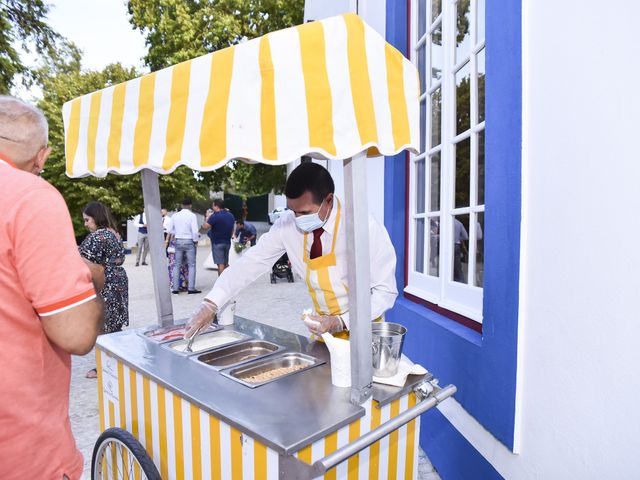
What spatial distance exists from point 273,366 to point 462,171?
1758 mm

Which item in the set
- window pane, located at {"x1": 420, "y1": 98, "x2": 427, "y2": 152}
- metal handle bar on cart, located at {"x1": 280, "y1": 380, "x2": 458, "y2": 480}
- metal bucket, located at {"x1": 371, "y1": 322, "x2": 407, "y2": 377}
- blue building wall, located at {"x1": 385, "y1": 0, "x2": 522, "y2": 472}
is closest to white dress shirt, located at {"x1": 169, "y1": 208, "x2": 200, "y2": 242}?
window pane, located at {"x1": 420, "y1": 98, "x2": 427, "y2": 152}

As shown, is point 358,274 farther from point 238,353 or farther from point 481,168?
point 481,168

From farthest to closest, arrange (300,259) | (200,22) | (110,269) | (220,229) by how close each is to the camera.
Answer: (200,22) → (220,229) → (110,269) → (300,259)

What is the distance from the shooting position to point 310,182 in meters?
2.26

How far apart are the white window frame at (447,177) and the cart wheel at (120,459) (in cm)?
187

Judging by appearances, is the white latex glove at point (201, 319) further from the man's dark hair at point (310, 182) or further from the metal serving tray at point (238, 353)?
the man's dark hair at point (310, 182)

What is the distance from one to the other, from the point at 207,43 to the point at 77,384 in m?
13.2

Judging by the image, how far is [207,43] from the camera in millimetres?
14797

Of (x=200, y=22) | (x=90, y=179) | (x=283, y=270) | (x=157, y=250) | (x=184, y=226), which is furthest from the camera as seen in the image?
(x=90, y=179)

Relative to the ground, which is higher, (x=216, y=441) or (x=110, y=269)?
(x=110, y=269)

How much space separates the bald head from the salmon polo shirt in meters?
0.06

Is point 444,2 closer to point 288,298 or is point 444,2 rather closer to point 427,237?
point 427,237

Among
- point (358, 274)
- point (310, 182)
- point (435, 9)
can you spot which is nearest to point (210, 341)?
point (310, 182)

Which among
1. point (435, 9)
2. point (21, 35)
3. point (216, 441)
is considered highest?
point (21, 35)
